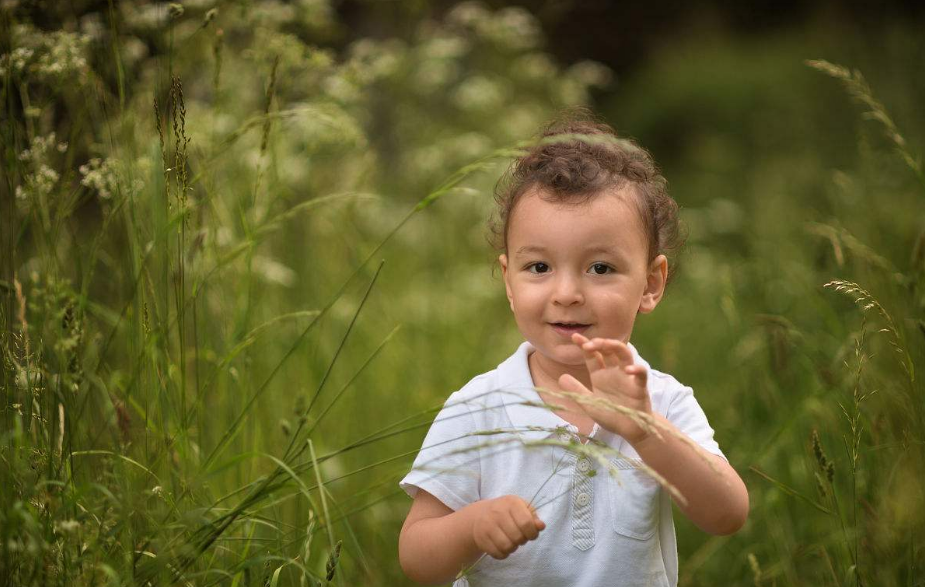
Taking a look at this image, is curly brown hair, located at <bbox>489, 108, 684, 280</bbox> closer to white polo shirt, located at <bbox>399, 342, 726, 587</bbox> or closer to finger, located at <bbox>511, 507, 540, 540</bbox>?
white polo shirt, located at <bbox>399, 342, 726, 587</bbox>

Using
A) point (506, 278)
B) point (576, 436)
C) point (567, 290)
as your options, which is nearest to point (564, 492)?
point (576, 436)

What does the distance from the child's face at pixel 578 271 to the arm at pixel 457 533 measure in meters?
0.31

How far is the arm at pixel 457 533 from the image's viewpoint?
1.29 meters

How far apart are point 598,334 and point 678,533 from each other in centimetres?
121

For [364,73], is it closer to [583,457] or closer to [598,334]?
[598,334]

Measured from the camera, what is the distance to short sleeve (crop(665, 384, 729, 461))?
4.91ft

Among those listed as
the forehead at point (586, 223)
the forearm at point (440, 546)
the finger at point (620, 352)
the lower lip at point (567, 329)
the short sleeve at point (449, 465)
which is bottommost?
the forearm at point (440, 546)

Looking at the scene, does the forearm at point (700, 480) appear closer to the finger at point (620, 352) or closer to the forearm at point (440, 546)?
the finger at point (620, 352)

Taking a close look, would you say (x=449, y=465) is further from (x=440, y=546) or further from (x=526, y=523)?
(x=526, y=523)

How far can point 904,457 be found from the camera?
1.77m

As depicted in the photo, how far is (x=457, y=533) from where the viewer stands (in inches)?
54.9

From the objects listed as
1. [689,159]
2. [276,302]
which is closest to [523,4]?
[689,159]

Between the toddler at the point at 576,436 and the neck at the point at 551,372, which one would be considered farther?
the neck at the point at 551,372

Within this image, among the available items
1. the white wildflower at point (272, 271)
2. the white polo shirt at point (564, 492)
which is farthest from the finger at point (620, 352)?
the white wildflower at point (272, 271)
